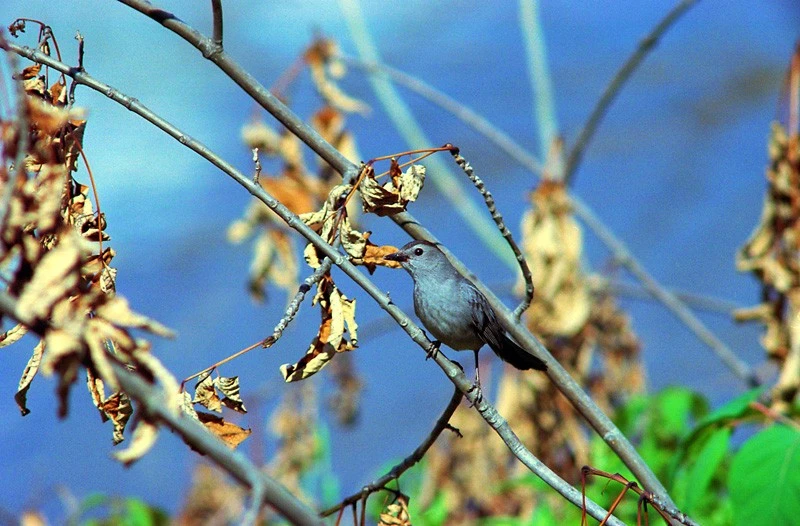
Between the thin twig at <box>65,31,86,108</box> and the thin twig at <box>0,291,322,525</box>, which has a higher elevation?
the thin twig at <box>65,31,86,108</box>

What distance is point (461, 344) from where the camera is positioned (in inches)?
95.4

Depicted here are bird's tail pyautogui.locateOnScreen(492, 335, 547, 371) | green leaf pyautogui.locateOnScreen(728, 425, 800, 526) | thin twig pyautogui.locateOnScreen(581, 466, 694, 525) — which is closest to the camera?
thin twig pyautogui.locateOnScreen(581, 466, 694, 525)

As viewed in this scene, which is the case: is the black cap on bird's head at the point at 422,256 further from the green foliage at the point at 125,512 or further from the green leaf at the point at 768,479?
the green foliage at the point at 125,512

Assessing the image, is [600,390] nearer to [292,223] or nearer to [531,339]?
[531,339]

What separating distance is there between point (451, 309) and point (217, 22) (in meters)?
1.17

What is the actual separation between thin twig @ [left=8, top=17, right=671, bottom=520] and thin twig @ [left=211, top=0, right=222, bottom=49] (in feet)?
0.06

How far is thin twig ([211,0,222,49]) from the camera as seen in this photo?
1.39m

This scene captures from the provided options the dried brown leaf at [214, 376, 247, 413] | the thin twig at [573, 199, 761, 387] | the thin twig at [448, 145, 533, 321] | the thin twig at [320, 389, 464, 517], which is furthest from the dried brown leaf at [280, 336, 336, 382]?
the thin twig at [573, 199, 761, 387]

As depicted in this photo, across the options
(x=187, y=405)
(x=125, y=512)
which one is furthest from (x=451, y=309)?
(x=125, y=512)

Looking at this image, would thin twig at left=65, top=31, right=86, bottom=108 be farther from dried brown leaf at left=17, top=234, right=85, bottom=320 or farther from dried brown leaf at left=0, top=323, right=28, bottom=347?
dried brown leaf at left=17, top=234, right=85, bottom=320

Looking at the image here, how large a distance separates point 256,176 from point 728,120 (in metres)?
5.37

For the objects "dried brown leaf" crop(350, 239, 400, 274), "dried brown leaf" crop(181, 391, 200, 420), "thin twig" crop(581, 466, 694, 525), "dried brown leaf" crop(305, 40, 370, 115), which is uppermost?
"dried brown leaf" crop(305, 40, 370, 115)

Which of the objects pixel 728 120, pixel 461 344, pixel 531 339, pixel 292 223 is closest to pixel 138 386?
pixel 292 223

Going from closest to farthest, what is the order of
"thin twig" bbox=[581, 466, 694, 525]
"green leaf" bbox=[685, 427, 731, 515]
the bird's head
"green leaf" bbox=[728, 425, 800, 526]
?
"thin twig" bbox=[581, 466, 694, 525] < "green leaf" bbox=[728, 425, 800, 526] < "green leaf" bbox=[685, 427, 731, 515] < the bird's head
